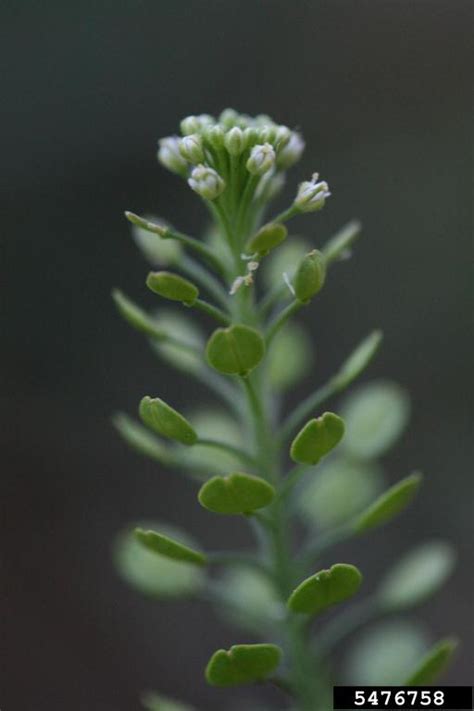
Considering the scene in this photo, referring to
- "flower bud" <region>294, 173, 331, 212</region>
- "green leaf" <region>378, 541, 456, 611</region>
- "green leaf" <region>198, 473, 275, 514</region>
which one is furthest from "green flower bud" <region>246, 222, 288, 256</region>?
"green leaf" <region>378, 541, 456, 611</region>

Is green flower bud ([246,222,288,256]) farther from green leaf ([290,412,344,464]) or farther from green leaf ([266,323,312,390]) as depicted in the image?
green leaf ([266,323,312,390])

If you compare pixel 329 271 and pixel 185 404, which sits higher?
pixel 329 271

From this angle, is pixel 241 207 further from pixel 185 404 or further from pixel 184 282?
pixel 185 404

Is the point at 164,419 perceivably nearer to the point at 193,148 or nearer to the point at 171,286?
the point at 171,286

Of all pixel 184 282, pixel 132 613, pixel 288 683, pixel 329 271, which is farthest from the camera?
pixel 329 271

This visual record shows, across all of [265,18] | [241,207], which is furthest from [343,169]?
[241,207]

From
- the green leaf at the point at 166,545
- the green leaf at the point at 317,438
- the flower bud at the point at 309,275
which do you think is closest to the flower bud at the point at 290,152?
the flower bud at the point at 309,275
